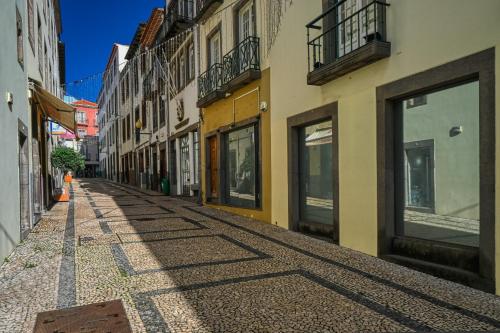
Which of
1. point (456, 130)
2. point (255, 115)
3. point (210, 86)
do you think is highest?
point (210, 86)

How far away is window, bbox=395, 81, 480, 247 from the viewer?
14.6 feet

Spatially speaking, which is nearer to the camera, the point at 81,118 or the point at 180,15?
the point at 180,15

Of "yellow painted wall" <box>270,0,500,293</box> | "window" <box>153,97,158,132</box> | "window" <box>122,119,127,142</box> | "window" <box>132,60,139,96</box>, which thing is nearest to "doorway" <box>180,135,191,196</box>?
"window" <box>153,97,158,132</box>

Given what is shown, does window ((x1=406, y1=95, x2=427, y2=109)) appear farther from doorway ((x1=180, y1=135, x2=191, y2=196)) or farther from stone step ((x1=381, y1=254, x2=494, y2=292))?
doorway ((x1=180, y1=135, x2=191, y2=196))

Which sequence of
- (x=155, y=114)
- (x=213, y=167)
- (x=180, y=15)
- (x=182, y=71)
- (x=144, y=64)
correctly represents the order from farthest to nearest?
(x=144, y=64), (x=155, y=114), (x=182, y=71), (x=180, y=15), (x=213, y=167)

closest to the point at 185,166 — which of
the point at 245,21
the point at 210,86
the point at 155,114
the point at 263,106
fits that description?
the point at 210,86

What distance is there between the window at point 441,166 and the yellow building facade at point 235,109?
3977 millimetres

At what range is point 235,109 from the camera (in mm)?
10500

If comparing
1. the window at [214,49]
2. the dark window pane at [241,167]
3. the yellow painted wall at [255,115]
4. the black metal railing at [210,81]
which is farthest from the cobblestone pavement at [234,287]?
the window at [214,49]

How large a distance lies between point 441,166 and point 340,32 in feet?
9.73

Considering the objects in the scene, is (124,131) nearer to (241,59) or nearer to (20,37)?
(241,59)

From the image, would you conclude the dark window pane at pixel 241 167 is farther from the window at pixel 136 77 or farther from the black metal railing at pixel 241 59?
the window at pixel 136 77

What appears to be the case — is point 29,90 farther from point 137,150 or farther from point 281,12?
point 137,150

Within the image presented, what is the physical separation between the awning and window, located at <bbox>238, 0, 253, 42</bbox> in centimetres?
527
